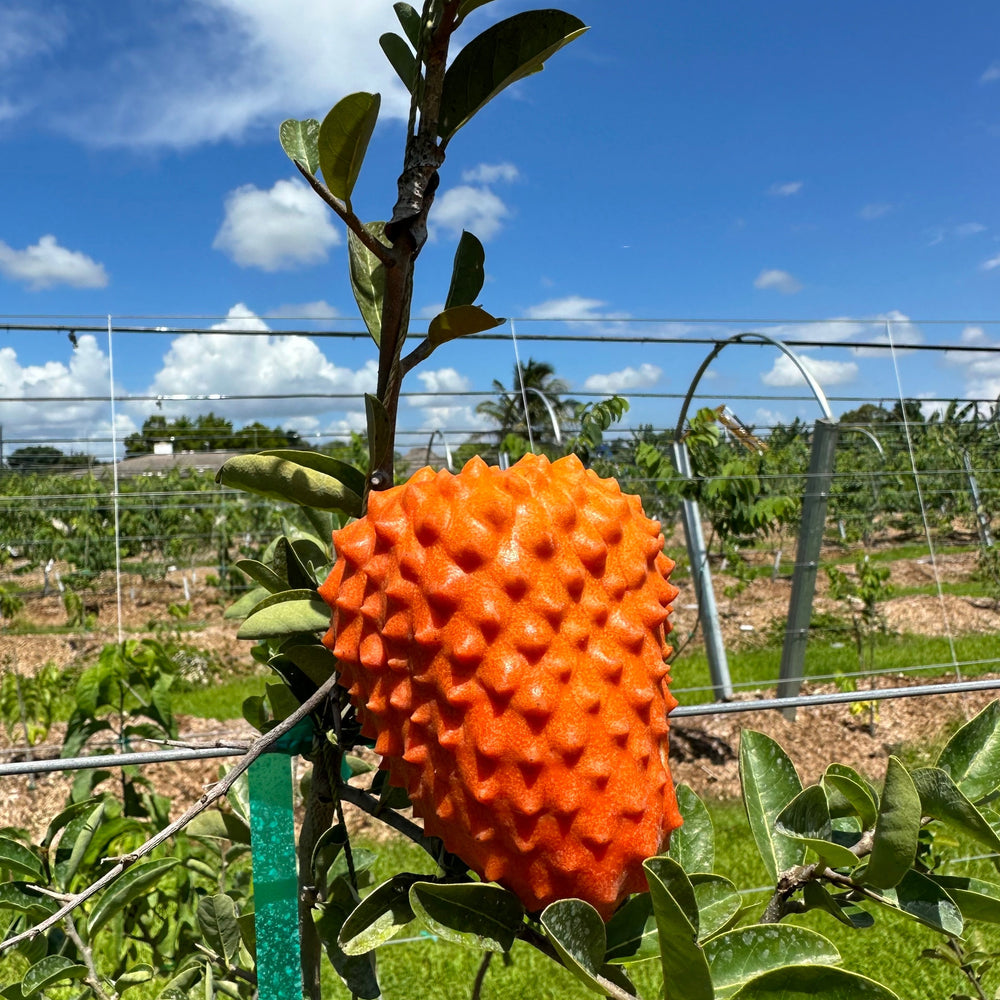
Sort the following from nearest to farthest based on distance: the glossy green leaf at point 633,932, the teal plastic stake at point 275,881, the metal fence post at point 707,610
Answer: the glossy green leaf at point 633,932 → the teal plastic stake at point 275,881 → the metal fence post at point 707,610

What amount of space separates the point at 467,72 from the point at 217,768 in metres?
4.47

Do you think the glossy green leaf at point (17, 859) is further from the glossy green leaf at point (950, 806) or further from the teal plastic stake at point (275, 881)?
the glossy green leaf at point (950, 806)

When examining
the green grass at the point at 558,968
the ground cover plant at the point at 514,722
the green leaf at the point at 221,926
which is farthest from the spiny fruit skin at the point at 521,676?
the green grass at the point at 558,968

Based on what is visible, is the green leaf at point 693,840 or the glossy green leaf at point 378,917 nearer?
the glossy green leaf at point 378,917

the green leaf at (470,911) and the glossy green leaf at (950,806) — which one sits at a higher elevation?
the glossy green leaf at (950,806)

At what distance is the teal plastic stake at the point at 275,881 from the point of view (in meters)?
0.63

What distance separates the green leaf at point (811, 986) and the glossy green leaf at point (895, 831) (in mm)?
92

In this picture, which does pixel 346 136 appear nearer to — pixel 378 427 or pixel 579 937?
pixel 378 427

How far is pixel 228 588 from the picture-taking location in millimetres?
11328

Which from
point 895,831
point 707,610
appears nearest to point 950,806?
point 895,831

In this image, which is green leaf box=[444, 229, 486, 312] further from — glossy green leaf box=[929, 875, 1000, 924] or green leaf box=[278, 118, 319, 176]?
glossy green leaf box=[929, 875, 1000, 924]

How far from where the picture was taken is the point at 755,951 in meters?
0.48

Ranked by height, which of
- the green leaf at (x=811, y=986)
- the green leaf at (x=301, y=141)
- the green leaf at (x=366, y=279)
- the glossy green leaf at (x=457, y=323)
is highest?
the green leaf at (x=301, y=141)

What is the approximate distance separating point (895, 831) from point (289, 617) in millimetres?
382
